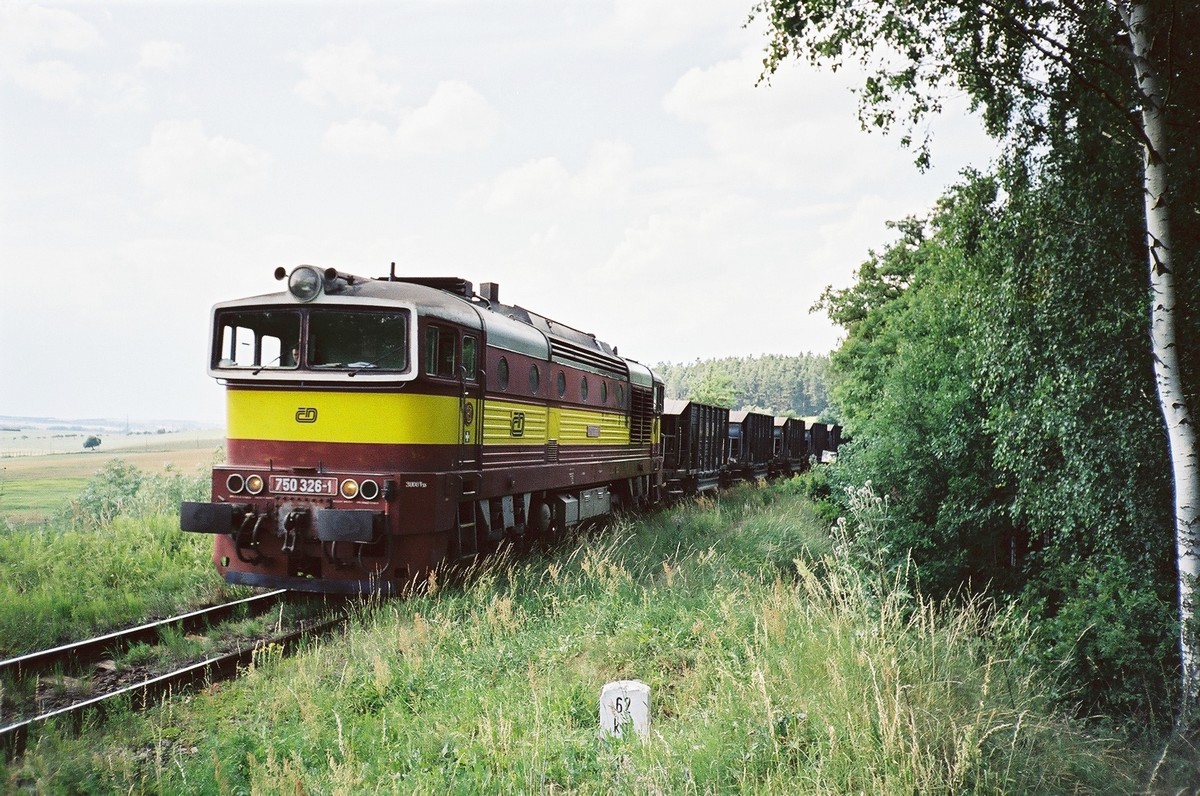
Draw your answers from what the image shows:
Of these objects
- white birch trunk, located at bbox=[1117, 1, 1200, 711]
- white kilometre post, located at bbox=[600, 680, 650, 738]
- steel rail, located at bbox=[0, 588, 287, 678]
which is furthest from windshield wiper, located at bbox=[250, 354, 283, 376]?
white birch trunk, located at bbox=[1117, 1, 1200, 711]

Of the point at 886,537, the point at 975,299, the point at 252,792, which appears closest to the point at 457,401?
the point at 252,792

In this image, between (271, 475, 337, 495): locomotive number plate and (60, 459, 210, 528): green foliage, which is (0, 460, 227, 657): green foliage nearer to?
(60, 459, 210, 528): green foliage

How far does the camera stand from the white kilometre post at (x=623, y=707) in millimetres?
5152

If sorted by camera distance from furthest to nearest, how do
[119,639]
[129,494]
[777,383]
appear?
[777,383], [129,494], [119,639]

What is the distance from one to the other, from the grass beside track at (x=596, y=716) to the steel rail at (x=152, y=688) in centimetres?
21

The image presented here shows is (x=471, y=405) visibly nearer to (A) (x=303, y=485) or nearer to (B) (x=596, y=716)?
(A) (x=303, y=485)

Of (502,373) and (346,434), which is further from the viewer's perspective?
(502,373)

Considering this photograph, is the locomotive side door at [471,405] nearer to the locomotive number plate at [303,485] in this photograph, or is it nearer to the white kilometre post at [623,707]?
the locomotive number plate at [303,485]

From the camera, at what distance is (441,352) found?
347 inches

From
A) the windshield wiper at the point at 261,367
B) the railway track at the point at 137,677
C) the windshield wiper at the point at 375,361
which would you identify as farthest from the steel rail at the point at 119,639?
the windshield wiper at the point at 375,361

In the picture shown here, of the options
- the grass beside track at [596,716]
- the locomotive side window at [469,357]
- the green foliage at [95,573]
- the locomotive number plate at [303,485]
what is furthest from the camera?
the locomotive side window at [469,357]

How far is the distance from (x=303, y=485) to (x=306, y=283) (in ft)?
6.74

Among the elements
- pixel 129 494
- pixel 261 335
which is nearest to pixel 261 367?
pixel 261 335

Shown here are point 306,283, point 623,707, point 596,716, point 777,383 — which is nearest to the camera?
point 623,707
